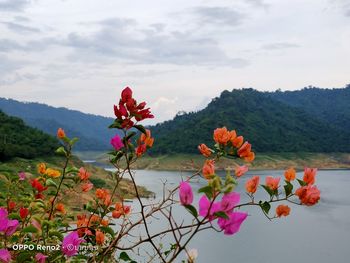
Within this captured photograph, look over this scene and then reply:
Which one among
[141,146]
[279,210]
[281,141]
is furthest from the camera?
[281,141]

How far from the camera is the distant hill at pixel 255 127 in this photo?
9388 centimetres

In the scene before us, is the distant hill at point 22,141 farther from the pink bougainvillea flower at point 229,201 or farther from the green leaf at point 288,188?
the pink bougainvillea flower at point 229,201

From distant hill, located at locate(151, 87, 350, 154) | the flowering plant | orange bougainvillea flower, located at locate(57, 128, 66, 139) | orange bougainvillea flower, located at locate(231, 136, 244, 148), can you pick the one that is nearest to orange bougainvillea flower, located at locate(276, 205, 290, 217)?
the flowering plant

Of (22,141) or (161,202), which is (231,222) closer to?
(161,202)

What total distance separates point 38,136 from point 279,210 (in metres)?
48.7

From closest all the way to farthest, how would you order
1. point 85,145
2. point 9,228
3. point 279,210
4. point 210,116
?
point 9,228 → point 279,210 → point 210,116 → point 85,145

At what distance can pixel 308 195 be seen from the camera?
1.56 metres

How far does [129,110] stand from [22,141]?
46.5m

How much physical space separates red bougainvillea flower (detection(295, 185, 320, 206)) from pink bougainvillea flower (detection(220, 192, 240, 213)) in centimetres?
49

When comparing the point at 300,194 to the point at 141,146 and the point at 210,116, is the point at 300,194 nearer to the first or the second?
the point at 141,146

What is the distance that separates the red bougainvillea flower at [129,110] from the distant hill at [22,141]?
131 feet

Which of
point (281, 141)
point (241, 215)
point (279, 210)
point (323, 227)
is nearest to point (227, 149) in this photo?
point (279, 210)

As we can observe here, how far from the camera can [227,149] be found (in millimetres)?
1883

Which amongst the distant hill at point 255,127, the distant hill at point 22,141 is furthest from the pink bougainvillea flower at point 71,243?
the distant hill at point 255,127
